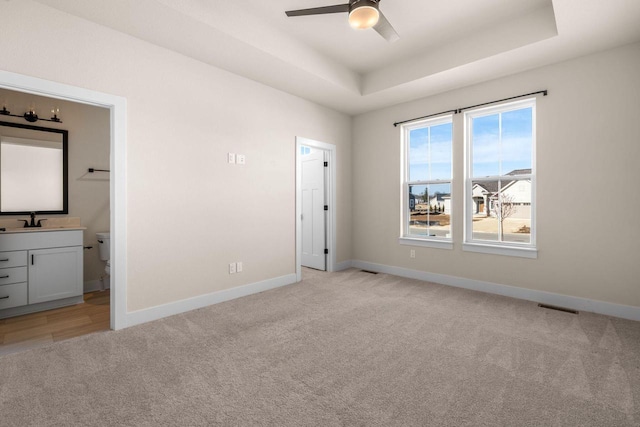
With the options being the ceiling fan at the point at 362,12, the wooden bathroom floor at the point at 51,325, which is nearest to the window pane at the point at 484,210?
the ceiling fan at the point at 362,12

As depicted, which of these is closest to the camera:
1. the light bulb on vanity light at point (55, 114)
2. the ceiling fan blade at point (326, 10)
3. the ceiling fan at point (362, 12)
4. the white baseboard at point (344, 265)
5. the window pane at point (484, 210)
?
the ceiling fan at point (362, 12)

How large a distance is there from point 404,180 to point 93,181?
4585mm

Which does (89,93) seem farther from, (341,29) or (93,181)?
(341,29)

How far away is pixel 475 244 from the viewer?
4078 mm

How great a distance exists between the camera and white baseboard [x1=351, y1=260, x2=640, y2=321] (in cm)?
310

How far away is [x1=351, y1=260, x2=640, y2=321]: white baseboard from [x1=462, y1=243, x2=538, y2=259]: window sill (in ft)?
1.33

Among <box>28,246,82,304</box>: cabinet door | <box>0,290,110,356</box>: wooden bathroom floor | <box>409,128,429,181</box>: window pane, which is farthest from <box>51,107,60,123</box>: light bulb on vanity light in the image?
<box>409,128,429,181</box>: window pane

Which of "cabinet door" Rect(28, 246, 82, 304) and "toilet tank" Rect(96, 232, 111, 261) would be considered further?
"toilet tank" Rect(96, 232, 111, 261)

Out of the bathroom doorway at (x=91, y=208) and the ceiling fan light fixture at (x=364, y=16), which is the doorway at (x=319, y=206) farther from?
the bathroom doorway at (x=91, y=208)

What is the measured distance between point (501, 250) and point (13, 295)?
5579 millimetres

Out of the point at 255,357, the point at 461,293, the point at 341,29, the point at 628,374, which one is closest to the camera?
the point at 628,374

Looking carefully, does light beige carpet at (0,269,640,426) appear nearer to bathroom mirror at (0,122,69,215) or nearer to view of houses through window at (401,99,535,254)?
view of houses through window at (401,99,535,254)

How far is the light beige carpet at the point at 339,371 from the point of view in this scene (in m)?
1.67

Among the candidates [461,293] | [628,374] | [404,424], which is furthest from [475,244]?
[404,424]
